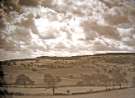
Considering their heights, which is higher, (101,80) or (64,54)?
(64,54)

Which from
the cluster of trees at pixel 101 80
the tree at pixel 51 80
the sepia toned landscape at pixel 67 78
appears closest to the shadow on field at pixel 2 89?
the sepia toned landscape at pixel 67 78

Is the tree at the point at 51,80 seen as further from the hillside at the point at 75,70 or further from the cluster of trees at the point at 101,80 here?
the cluster of trees at the point at 101,80

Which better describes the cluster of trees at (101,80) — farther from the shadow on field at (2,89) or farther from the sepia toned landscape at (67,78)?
the shadow on field at (2,89)

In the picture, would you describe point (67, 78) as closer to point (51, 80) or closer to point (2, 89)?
point (51, 80)

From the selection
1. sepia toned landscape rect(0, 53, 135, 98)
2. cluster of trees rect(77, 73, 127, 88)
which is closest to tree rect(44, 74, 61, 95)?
sepia toned landscape rect(0, 53, 135, 98)

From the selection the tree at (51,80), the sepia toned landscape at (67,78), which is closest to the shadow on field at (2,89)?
the sepia toned landscape at (67,78)

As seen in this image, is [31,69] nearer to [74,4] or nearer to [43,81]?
[43,81]

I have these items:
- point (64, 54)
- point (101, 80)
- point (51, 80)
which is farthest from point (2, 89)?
point (101, 80)

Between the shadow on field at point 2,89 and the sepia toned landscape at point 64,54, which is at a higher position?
the sepia toned landscape at point 64,54

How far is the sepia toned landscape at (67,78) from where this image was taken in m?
1.52

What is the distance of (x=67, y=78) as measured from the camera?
1537 millimetres

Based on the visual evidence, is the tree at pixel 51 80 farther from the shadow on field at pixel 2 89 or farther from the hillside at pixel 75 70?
the shadow on field at pixel 2 89

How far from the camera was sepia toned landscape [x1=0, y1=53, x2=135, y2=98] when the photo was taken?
1.52m

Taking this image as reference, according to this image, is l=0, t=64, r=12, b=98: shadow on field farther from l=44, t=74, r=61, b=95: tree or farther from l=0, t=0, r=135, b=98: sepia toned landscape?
l=44, t=74, r=61, b=95: tree
